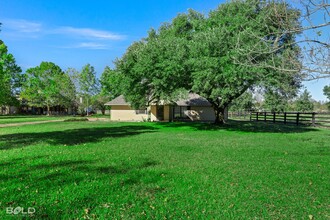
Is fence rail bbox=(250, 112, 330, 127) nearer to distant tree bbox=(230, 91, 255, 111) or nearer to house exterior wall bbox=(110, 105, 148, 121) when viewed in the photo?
house exterior wall bbox=(110, 105, 148, 121)

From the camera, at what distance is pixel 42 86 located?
46625 millimetres

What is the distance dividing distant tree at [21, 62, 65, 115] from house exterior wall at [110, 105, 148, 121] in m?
17.0

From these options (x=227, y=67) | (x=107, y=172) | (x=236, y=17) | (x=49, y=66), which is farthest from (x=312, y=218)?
(x=49, y=66)

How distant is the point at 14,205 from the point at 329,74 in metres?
5.68

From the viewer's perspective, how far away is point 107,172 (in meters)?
6.23

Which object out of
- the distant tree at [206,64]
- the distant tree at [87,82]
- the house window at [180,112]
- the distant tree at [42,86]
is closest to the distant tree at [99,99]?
the distant tree at [87,82]

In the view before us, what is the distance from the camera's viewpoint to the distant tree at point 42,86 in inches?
1818

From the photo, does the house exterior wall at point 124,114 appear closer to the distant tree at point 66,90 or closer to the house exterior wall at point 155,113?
the house exterior wall at point 155,113

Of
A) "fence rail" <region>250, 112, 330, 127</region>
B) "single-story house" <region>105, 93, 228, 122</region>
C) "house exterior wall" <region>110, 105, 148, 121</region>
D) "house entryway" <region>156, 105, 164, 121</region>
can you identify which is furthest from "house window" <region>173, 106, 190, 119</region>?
"fence rail" <region>250, 112, 330, 127</region>

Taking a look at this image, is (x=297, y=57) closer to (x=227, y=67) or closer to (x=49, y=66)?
(x=227, y=67)

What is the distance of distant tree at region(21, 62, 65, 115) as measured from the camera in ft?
152

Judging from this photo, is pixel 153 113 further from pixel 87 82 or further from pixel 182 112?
pixel 87 82

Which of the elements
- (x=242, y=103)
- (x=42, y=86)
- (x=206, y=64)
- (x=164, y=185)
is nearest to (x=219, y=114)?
(x=206, y=64)

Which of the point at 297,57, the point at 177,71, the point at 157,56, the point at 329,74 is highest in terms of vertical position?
the point at 157,56
